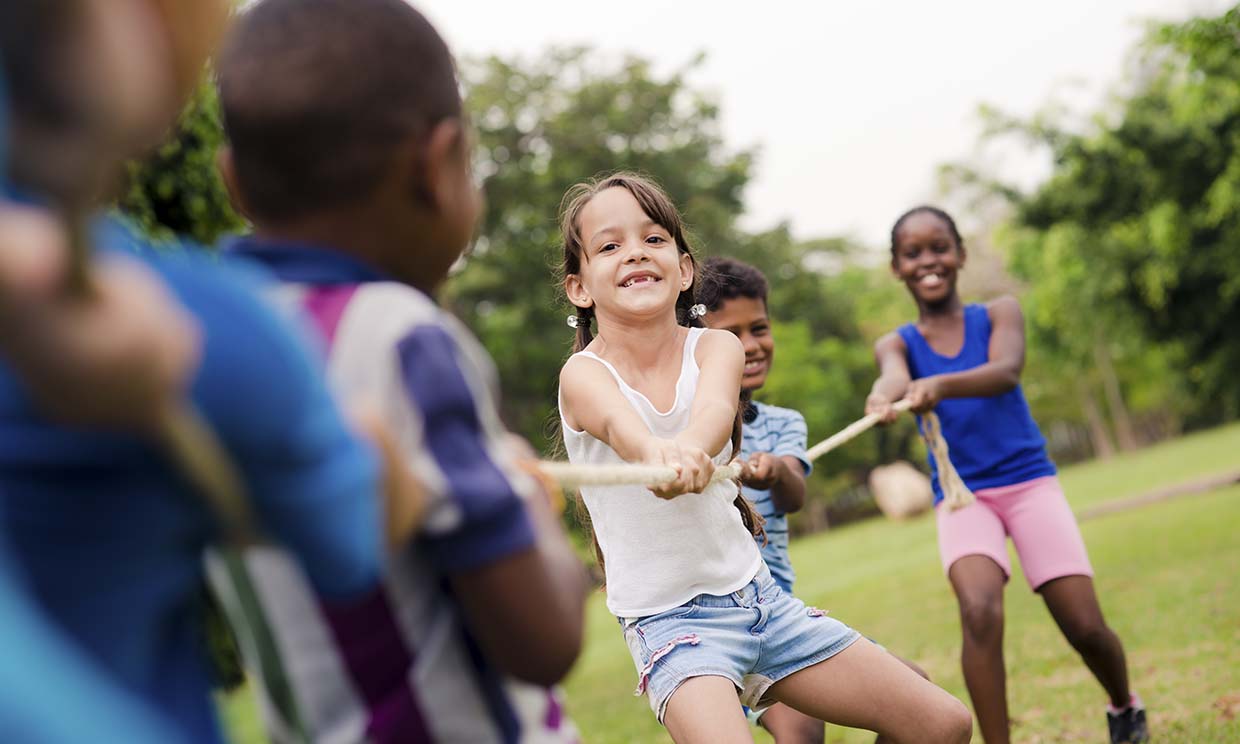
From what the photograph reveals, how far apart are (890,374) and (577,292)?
197 centimetres

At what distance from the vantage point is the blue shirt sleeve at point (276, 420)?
3.78 ft

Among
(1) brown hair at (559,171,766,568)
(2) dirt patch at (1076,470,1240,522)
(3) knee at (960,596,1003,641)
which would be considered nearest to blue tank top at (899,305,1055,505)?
(3) knee at (960,596,1003,641)

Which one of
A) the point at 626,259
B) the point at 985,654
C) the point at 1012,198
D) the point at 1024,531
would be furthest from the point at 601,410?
the point at 1012,198

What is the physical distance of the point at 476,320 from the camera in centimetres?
2980

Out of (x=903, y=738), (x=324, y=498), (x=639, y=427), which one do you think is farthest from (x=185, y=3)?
(x=903, y=738)

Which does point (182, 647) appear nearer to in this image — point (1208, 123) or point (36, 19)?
point (36, 19)

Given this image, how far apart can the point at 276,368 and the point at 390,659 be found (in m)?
0.54

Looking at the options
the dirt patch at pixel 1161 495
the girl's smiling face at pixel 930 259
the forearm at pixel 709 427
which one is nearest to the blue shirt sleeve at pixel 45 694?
the forearm at pixel 709 427

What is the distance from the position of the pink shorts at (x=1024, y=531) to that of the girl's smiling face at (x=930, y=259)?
0.93 m

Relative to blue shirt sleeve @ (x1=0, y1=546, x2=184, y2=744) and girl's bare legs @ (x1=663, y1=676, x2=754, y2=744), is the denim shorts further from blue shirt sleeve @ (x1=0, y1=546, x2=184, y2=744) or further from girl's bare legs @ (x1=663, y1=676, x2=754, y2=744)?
blue shirt sleeve @ (x1=0, y1=546, x2=184, y2=744)

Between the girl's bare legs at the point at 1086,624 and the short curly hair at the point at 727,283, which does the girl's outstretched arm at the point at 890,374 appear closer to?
the short curly hair at the point at 727,283

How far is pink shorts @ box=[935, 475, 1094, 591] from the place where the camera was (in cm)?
493

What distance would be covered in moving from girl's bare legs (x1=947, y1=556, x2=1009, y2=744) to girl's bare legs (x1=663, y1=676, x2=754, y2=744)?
1849 mm

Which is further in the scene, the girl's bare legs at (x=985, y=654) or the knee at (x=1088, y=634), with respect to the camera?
the knee at (x=1088, y=634)
